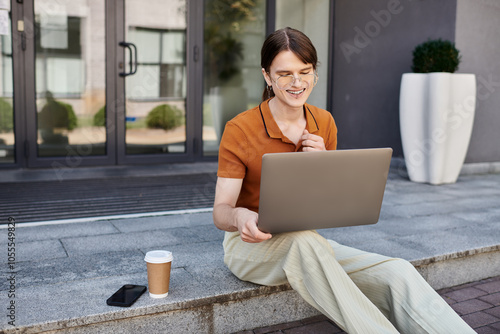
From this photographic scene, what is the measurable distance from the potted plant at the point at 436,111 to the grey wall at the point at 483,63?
0.54 meters

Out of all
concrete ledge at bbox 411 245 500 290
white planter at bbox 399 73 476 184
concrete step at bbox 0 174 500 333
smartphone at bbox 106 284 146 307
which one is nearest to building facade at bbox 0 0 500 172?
white planter at bbox 399 73 476 184

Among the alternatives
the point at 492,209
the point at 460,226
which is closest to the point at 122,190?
the point at 460,226

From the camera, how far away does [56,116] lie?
4871mm

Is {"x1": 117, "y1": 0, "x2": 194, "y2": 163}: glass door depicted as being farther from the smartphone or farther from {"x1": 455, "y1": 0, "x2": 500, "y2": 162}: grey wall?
the smartphone

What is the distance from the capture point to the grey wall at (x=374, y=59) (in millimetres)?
5371

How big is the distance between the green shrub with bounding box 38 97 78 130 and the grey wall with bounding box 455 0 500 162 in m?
3.77

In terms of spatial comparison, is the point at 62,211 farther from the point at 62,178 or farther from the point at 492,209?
the point at 492,209

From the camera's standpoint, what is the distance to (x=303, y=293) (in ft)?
5.72

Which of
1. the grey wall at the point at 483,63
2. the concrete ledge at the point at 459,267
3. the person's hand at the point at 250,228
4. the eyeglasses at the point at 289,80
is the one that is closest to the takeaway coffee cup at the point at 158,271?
the person's hand at the point at 250,228

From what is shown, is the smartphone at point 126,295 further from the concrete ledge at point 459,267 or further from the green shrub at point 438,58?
the green shrub at point 438,58

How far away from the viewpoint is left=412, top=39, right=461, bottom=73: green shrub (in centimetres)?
459

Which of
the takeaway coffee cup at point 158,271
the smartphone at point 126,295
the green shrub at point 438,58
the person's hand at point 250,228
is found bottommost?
the smartphone at point 126,295

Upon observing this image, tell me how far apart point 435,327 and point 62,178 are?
352cm

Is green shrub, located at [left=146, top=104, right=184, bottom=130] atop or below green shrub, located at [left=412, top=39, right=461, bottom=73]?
below
